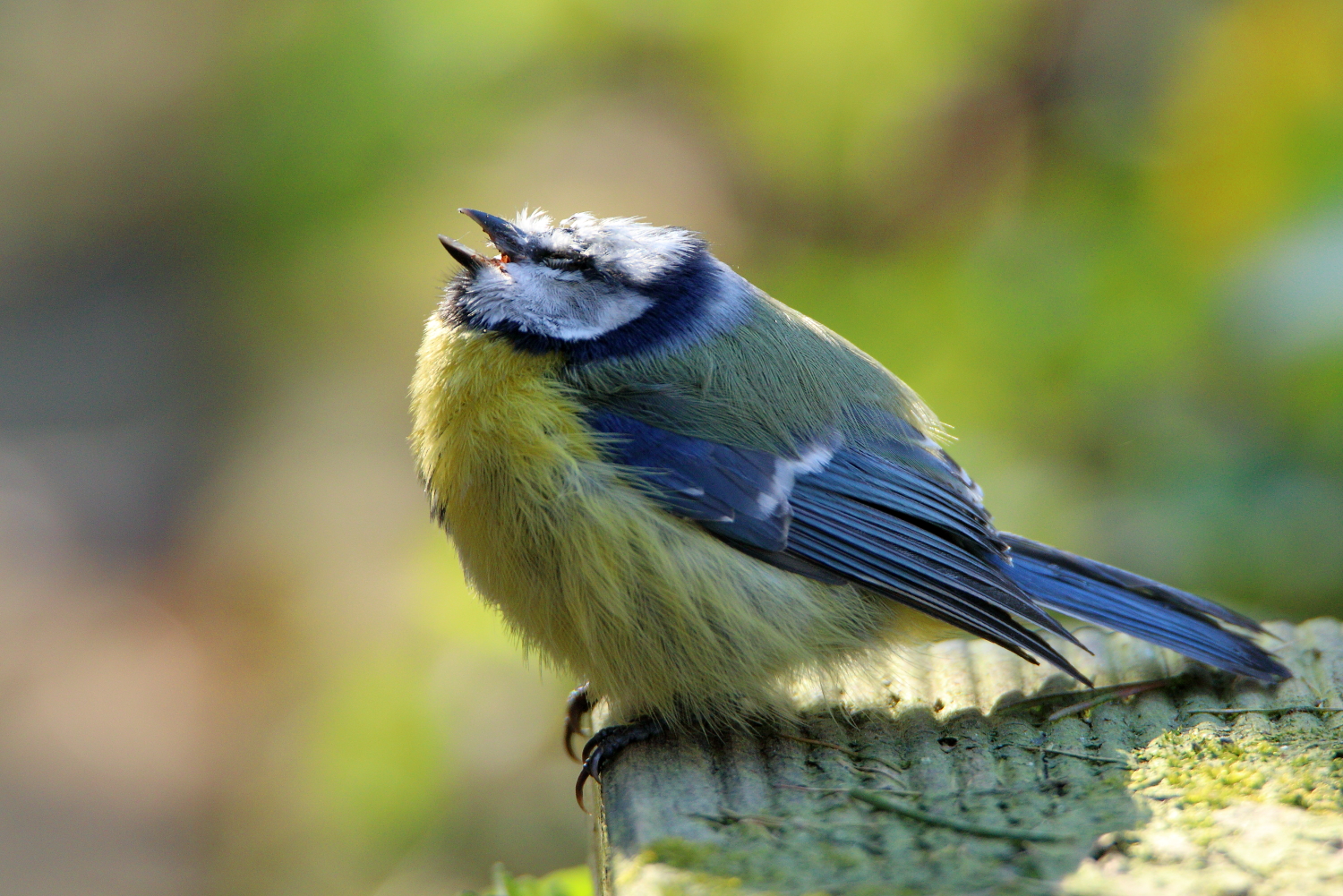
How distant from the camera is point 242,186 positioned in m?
5.89

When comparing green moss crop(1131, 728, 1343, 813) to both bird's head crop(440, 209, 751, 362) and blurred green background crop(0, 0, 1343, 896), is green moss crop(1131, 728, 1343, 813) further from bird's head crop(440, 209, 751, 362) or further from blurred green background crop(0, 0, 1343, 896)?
blurred green background crop(0, 0, 1343, 896)

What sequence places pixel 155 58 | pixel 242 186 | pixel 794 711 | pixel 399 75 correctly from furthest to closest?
pixel 155 58, pixel 242 186, pixel 399 75, pixel 794 711

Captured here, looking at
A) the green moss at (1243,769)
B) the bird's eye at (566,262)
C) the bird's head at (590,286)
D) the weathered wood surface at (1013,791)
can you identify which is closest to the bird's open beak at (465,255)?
the bird's head at (590,286)

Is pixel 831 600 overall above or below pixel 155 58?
below

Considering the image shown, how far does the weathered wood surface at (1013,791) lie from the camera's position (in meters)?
1.43

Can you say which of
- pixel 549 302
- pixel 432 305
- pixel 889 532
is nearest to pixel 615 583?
pixel 889 532

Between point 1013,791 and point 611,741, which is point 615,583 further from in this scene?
point 1013,791

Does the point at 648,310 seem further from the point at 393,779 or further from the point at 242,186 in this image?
the point at 242,186

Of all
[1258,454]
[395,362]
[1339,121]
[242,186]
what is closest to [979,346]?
[1258,454]

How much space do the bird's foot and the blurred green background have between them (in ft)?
4.10

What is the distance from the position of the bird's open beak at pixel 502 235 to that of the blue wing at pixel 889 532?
18.8 inches

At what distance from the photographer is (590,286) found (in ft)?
8.04

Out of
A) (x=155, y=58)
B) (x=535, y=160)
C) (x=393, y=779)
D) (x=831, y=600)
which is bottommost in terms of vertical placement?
(x=831, y=600)

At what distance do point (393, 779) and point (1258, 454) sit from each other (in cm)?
260
